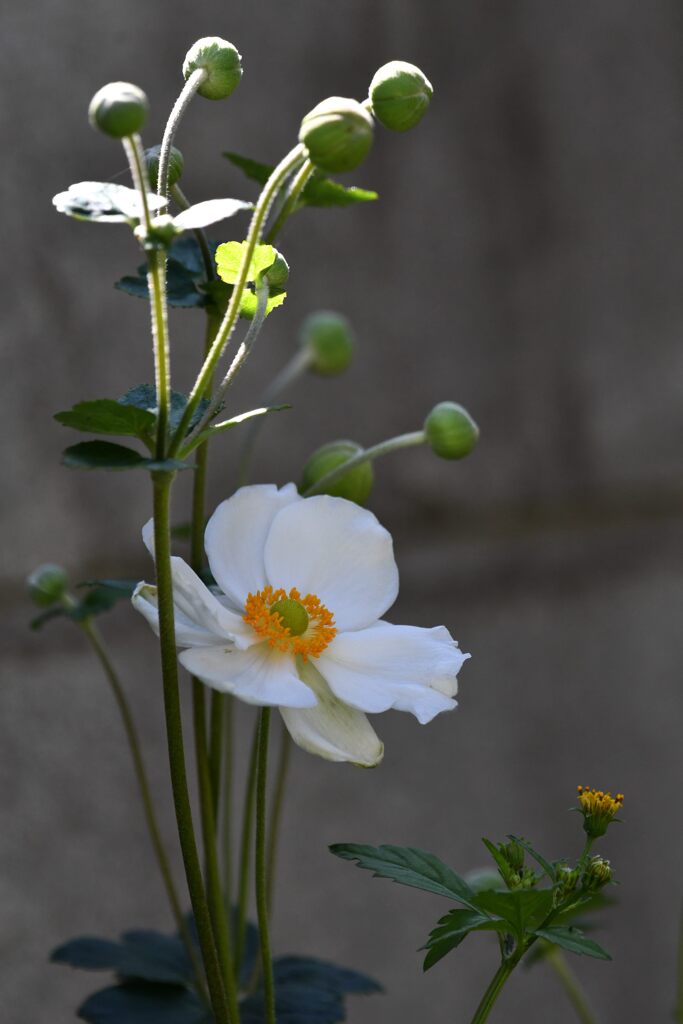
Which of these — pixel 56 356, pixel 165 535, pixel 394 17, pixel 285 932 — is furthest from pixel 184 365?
pixel 165 535

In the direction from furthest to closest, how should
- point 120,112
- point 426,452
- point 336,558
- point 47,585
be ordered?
1. point 426,452
2. point 47,585
3. point 336,558
4. point 120,112

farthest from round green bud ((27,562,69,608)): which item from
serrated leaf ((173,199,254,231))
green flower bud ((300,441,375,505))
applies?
serrated leaf ((173,199,254,231))

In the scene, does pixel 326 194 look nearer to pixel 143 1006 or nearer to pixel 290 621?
pixel 290 621

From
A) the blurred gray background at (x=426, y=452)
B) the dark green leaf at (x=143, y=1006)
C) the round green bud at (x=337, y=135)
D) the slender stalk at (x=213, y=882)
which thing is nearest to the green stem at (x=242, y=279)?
the round green bud at (x=337, y=135)

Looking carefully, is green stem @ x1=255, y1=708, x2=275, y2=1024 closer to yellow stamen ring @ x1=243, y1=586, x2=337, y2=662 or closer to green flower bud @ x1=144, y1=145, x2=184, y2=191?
yellow stamen ring @ x1=243, y1=586, x2=337, y2=662

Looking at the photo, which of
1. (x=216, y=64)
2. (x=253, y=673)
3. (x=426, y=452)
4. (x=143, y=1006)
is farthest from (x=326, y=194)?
(x=426, y=452)

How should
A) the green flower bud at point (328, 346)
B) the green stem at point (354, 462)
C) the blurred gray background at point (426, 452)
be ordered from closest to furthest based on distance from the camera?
the green stem at point (354, 462), the green flower bud at point (328, 346), the blurred gray background at point (426, 452)

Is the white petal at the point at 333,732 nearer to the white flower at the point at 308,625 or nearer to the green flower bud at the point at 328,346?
the white flower at the point at 308,625
